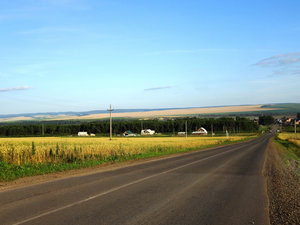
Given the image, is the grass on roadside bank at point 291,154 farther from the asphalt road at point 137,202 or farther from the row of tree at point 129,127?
the row of tree at point 129,127

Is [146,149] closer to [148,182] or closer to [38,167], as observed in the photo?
[38,167]

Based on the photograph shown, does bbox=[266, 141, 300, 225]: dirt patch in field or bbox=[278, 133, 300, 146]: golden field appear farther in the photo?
bbox=[278, 133, 300, 146]: golden field

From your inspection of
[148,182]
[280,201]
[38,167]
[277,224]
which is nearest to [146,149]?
[38,167]

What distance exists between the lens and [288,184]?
13711 millimetres

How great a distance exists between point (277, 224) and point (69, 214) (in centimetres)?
465

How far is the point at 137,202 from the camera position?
30.7ft

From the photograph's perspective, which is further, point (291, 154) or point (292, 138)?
point (292, 138)

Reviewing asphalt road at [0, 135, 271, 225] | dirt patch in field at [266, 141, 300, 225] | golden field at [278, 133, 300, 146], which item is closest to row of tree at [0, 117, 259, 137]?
golden field at [278, 133, 300, 146]

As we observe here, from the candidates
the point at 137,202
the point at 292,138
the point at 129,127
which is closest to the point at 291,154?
the point at 137,202

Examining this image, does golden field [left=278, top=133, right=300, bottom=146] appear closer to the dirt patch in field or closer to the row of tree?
the row of tree

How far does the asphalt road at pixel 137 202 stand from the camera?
25.1ft

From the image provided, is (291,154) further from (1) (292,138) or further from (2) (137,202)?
(1) (292,138)

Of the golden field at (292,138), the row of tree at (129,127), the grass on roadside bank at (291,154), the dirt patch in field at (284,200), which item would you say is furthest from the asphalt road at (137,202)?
the row of tree at (129,127)

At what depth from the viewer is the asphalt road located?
765cm
